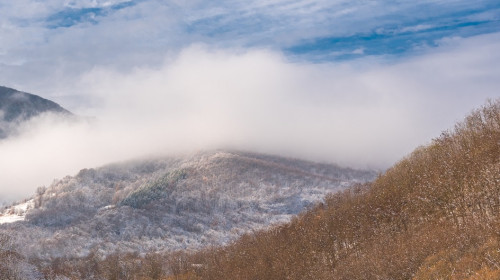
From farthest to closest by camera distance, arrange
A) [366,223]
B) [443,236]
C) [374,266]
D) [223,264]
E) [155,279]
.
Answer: [155,279] → [223,264] → [366,223] → [374,266] → [443,236]

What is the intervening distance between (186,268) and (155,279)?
56.0 ft

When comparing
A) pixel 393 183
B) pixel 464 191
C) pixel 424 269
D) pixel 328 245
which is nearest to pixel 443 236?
pixel 424 269

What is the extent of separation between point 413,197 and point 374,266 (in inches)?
1524

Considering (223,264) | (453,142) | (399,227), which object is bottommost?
(223,264)

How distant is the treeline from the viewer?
192ft

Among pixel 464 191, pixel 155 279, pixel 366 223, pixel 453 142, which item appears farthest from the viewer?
pixel 155 279

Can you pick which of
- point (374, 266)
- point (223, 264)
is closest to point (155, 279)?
point (223, 264)

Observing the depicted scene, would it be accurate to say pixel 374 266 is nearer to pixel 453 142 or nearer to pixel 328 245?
pixel 328 245

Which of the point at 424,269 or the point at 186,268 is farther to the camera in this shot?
the point at 186,268

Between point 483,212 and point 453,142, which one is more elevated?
point 453,142

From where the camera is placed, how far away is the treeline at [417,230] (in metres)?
58.5

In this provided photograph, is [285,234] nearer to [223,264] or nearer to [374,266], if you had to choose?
[223,264]

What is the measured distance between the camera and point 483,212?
74.1m

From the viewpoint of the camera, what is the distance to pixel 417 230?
288ft
